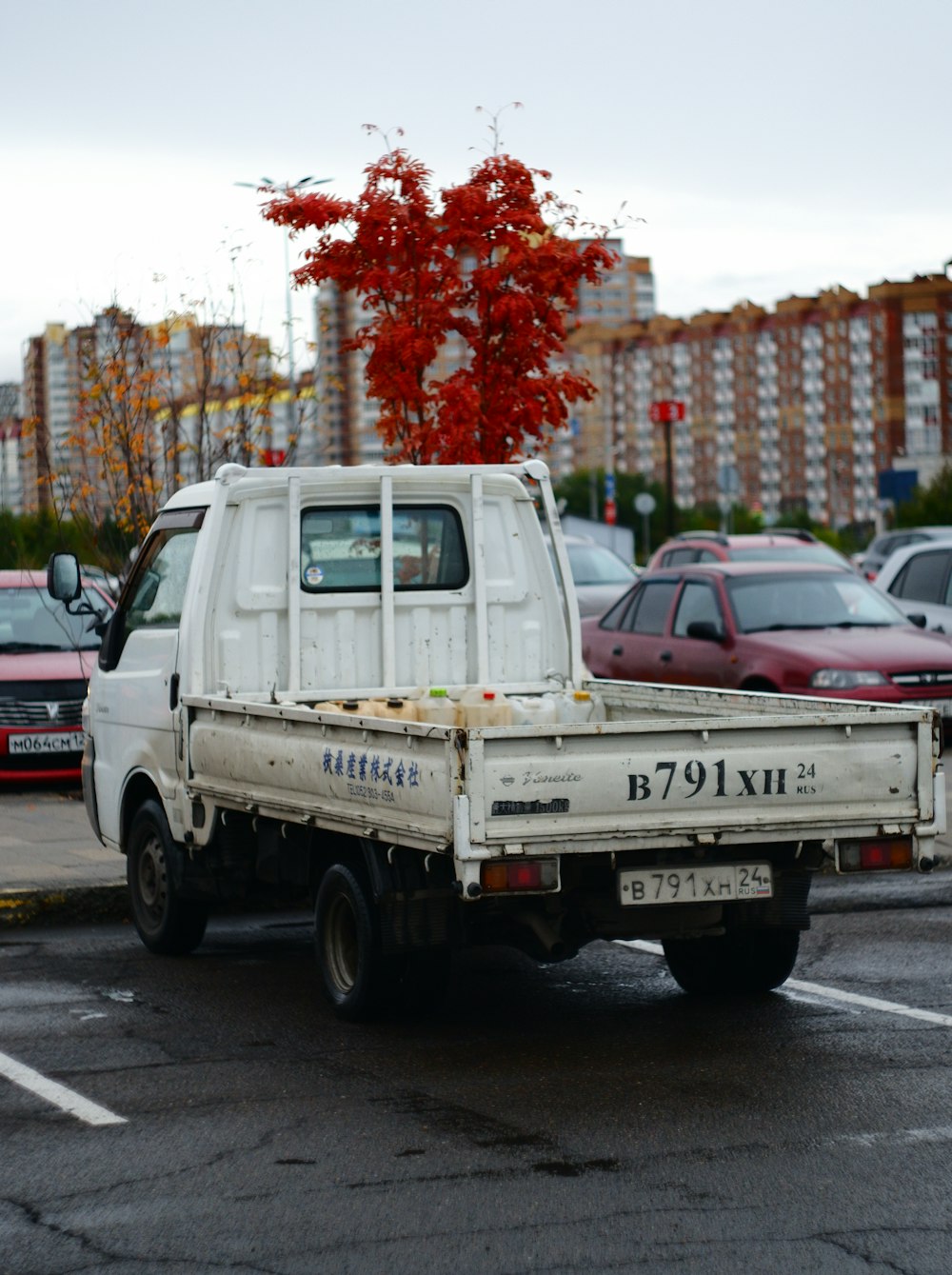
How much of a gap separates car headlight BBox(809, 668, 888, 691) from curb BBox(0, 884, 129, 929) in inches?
255

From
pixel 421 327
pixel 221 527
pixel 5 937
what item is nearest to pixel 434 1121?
pixel 221 527

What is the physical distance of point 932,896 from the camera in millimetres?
10703

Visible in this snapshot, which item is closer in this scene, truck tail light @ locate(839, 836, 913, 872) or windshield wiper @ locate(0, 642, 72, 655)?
truck tail light @ locate(839, 836, 913, 872)

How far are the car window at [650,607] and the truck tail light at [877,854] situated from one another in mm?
9914

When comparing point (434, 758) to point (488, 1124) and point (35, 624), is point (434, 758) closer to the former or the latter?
point (488, 1124)

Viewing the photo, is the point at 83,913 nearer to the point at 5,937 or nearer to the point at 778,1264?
the point at 5,937

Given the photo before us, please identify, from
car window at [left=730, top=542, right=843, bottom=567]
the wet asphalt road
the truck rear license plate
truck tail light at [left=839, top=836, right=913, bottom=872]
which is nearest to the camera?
the wet asphalt road

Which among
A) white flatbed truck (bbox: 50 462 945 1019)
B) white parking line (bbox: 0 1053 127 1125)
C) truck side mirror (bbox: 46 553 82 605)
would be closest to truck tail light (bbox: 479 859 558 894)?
white flatbed truck (bbox: 50 462 945 1019)

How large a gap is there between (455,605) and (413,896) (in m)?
2.50

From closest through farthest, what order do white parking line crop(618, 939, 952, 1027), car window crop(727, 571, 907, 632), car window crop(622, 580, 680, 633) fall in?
1. white parking line crop(618, 939, 952, 1027)
2. car window crop(727, 571, 907, 632)
3. car window crop(622, 580, 680, 633)

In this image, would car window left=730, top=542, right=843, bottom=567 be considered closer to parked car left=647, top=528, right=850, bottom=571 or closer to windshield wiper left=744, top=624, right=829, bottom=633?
parked car left=647, top=528, right=850, bottom=571

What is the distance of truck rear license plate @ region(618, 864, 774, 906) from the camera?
262 inches

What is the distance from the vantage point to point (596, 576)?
2544 centimetres

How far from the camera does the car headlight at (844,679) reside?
14.9m
